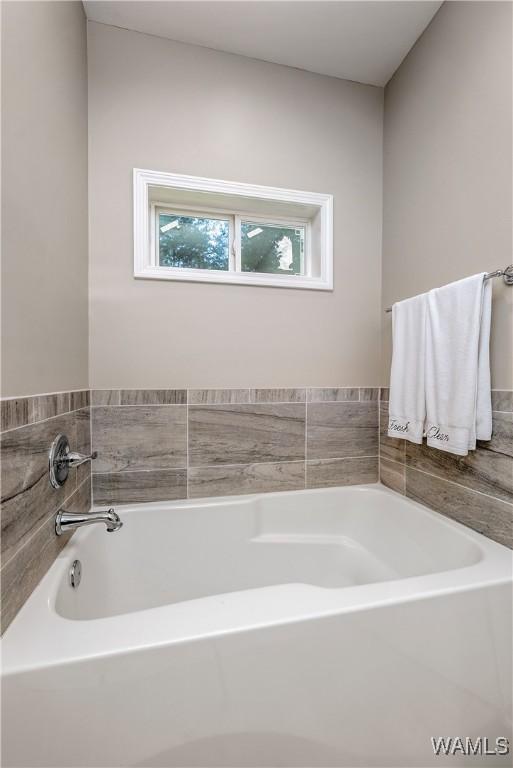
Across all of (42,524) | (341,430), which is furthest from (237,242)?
(42,524)

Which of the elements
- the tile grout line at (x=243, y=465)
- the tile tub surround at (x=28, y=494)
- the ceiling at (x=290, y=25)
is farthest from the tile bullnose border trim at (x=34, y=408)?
the ceiling at (x=290, y=25)

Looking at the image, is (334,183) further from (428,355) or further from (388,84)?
(428,355)

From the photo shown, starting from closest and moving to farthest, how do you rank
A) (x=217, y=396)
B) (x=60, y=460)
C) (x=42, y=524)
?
(x=42, y=524) < (x=60, y=460) < (x=217, y=396)

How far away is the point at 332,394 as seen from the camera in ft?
6.14

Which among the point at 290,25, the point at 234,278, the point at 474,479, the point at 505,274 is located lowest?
the point at 474,479

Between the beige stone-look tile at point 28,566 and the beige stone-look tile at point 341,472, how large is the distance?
118 centimetres

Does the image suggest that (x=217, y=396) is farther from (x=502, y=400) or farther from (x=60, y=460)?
(x=502, y=400)

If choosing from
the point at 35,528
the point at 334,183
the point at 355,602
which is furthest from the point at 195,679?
the point at 334,183

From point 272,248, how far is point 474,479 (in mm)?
1506

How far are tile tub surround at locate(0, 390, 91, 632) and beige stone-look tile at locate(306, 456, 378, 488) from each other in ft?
3.86

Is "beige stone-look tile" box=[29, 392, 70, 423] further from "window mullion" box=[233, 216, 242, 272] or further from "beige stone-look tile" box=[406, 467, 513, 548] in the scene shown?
"beige stone-look tile" box=[406, 467, 513, 548]

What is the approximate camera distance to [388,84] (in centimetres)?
188

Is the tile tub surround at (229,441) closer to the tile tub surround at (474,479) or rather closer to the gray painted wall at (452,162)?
the tile tub surround at (474,479)

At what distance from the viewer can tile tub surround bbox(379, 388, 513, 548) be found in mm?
1187
